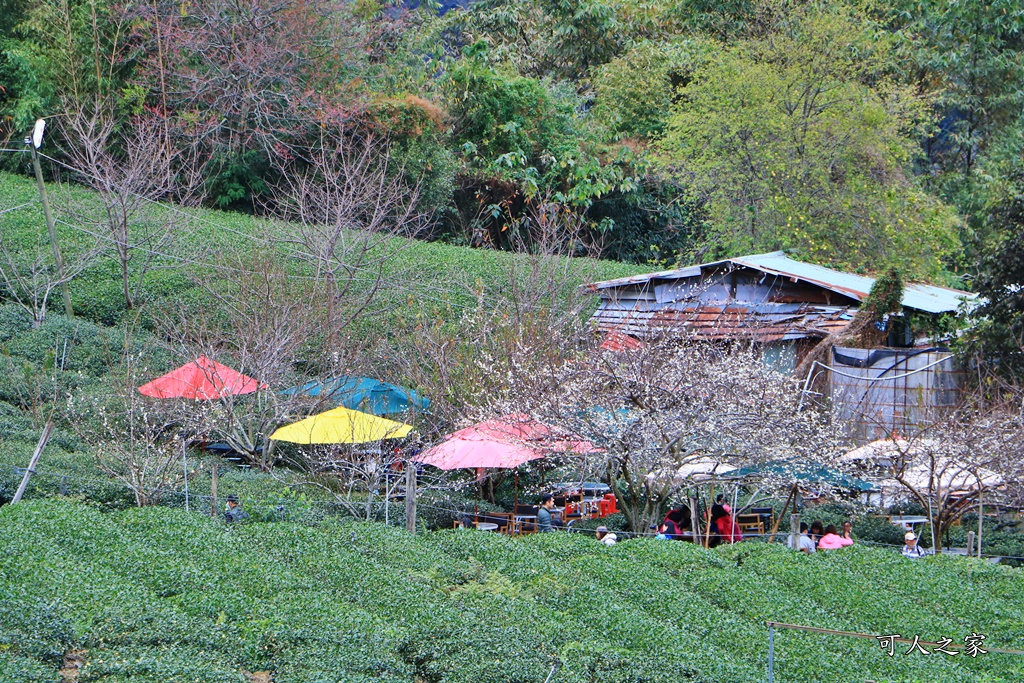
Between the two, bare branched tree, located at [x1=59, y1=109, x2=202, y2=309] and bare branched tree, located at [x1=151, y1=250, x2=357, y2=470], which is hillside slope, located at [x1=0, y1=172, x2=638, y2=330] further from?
bare branched tree, located at [x1=151, y1=250, x2=357, y2=470]

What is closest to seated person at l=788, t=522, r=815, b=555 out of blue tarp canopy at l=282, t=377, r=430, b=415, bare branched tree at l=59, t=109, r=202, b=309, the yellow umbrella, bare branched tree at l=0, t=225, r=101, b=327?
the yellow umbrella

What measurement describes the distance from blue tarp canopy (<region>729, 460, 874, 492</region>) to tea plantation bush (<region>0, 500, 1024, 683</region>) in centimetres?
106

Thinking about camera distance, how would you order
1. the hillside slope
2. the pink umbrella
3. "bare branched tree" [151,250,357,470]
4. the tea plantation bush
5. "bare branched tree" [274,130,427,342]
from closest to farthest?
the tea plantation bush → the pink umbrella → "bare branched tree" [151,250,357,470] → "bare branched tree" [274,130,427,342] → the hillside slope

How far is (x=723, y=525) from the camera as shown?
14508 millimetres

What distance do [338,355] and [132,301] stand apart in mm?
6888

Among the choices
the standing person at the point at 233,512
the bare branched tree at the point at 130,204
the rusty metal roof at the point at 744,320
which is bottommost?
the standing person at the point at 233,512

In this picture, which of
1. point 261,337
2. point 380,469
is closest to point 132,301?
point 261,337

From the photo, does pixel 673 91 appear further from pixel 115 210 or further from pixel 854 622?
pixel 854 622

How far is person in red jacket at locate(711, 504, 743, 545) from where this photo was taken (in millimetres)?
14281

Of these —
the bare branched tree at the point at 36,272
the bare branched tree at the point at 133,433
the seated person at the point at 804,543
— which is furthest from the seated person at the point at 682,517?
the bare branched tree at the point at 36,272

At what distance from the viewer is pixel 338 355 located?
16547 mm

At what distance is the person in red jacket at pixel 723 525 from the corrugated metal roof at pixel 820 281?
664 centimetres

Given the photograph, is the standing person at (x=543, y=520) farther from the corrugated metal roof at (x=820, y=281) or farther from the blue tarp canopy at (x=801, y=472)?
the corrugated metal roof at (x=820, y=281)

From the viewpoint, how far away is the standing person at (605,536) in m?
13.0
